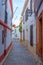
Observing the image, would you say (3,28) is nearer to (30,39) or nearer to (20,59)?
(20,59)

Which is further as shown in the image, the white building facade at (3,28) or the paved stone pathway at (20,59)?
the paved stone pathway at (20,59)

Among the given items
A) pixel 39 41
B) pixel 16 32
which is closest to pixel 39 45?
pixel 39 41

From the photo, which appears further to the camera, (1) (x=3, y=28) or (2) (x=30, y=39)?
(2) (x=30, y=39)

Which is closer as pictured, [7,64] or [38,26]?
[7,64]

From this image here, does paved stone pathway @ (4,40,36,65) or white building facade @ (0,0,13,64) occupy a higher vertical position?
white building facade @ (0,0,13,64)

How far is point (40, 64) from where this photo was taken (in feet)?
39.6

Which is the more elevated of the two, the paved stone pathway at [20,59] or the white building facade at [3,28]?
the white building facade at [3,28]

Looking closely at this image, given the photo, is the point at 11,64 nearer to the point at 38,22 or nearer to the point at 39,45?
the point at 39,45

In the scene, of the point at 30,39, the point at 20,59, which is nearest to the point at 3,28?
the point at 20,59

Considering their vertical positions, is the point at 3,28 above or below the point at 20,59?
above

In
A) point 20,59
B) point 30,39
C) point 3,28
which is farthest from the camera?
point 30,39

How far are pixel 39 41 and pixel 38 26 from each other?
1140mm

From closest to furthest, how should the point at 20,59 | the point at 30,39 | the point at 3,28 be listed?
1. the point at 3,28
2. the point at 20,59
3. the point at 30,39

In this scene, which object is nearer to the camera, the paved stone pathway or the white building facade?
the white building facade
